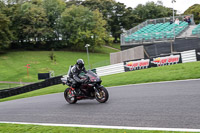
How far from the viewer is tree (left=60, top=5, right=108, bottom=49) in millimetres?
66062

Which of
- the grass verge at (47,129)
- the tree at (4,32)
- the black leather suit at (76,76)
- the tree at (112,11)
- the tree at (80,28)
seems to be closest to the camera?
the grass verge at (47,129)

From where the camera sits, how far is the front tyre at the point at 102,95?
29.5 feet

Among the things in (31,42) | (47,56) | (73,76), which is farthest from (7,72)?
(73,76)

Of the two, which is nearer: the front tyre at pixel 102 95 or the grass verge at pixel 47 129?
the grass verge at pixel 47 129

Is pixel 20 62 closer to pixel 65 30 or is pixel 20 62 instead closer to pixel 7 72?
pixel 7 72

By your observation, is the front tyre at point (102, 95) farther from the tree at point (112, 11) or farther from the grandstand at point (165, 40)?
the tree at point (112, 11)

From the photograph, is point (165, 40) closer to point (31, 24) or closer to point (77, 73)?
point (77, 73)

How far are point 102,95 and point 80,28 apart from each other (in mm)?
59687

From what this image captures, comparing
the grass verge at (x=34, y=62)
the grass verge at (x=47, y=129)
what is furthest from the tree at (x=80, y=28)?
the grass verge at (x=47, y=129)

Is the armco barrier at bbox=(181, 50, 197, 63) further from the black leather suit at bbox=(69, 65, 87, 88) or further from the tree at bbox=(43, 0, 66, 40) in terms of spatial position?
the tree at bbox=(43, 0, 66, 40)

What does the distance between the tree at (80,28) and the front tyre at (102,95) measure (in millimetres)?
56449

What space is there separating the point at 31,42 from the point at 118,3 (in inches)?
1394

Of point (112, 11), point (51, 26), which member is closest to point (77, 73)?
point (51, 26)

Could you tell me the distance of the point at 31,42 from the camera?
2549 inches
